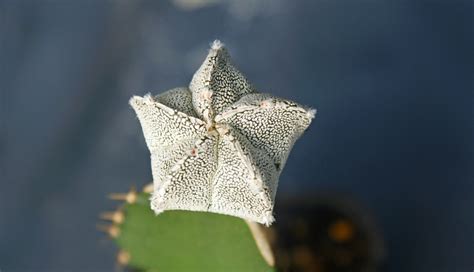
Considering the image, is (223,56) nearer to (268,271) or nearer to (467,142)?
(268,271)

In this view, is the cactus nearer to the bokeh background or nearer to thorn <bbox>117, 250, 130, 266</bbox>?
thorn <bbox>117, 250, 130, 266</bbox>

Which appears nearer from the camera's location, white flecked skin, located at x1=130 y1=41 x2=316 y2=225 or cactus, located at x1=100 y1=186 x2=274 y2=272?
white flecked skin, located at x1=130 y1=41 x2=316 y2=225

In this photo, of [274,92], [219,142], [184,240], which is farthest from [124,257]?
[274,92]

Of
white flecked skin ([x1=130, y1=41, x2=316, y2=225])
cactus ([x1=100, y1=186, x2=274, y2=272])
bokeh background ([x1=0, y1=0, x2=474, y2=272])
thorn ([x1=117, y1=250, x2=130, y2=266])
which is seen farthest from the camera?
bokeh background ([x1=0, y1=0, x2=474, y2=272])

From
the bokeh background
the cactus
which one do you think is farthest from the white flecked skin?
the bokeh background

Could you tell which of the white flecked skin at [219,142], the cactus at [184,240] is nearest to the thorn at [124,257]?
the cactus at [184,240]

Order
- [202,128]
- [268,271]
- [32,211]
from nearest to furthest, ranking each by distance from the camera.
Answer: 1. [202,128]
2. [268,271]
3. [32,211]

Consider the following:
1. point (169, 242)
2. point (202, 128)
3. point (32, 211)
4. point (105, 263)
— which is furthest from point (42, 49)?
point (202, 128)
